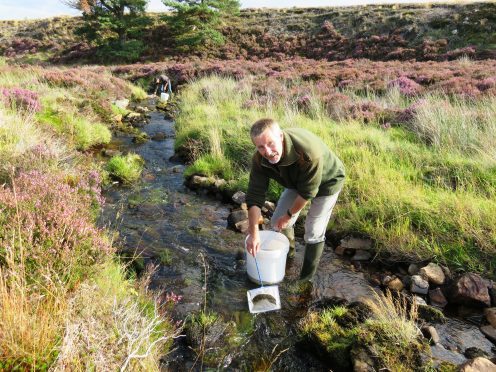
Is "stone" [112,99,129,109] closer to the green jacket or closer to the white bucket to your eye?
the white bucket

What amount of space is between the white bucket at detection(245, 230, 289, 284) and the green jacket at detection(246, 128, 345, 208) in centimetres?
60

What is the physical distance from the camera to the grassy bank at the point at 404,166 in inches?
178

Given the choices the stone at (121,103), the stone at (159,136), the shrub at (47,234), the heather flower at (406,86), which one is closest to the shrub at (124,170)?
the stone at (159,136)

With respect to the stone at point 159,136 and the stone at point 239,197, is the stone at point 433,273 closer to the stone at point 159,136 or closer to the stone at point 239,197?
the stone at point 239,197

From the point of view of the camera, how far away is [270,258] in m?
3.88

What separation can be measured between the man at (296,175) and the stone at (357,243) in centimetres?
82

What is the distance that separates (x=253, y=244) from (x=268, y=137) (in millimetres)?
1162

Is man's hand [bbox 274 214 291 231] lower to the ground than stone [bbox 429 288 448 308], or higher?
higher

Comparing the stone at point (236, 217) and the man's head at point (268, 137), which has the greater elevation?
the man's head at point (268, 137)

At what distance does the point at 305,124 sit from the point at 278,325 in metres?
5.28

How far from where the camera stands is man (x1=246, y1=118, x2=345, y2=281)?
320 centimetres

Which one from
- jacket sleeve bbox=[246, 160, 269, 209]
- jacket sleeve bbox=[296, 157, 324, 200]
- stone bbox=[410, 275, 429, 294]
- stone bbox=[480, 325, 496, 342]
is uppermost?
jacket sleeve bbox=[296, 157, 324, 200]

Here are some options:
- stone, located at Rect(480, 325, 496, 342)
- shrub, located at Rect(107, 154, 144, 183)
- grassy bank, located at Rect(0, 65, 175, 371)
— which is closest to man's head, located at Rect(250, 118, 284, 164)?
grassy bank, located at Rect(0, 65, 175, 371)

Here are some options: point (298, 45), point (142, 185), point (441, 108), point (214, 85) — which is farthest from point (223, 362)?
point (298, 45)
